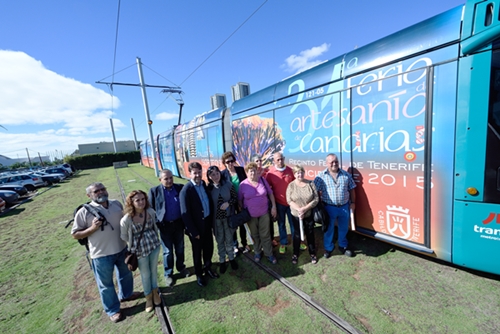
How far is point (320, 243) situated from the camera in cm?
432

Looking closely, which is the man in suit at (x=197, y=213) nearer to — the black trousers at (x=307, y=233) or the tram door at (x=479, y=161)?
the black trousers at (x=307, y=233)

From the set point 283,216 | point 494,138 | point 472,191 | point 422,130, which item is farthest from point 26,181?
point 494,138

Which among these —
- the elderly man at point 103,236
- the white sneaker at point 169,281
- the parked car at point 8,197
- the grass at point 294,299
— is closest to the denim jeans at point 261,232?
the grass at point 294,299

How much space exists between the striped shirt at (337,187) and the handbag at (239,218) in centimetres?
138

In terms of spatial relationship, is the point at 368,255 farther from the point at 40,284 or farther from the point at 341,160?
the point at 40,284

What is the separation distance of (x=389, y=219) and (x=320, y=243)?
5.13ft

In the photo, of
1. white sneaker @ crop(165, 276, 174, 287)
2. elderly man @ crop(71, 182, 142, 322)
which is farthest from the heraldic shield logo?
elderly man @ crop(71, 182, 142, 322)

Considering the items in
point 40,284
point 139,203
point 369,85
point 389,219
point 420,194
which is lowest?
point 40,284

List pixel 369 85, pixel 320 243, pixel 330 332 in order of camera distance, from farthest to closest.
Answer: pixel 320 243 < pixel 369 85 < pixel 330 332

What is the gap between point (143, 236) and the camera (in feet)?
8.90

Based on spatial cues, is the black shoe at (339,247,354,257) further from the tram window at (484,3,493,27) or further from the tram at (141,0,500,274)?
the tram window at (484,3,493,27)

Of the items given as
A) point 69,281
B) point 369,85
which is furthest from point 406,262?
point 69,281

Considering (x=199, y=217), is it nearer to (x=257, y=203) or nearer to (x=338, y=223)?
(x=257, y=203)

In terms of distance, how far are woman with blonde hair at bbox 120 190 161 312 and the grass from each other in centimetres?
39
